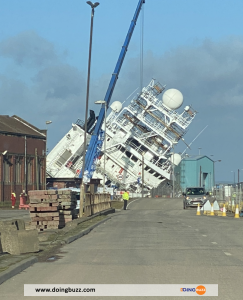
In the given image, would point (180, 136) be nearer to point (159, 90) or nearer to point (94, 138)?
point (159, 90)

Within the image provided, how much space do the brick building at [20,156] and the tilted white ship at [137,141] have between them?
1108 cm

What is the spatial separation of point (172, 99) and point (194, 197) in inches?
1368

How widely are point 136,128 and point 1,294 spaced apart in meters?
72.0

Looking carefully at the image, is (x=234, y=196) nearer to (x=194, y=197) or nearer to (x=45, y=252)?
Answer: (x=194, y=197)

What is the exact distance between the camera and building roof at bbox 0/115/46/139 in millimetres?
62891

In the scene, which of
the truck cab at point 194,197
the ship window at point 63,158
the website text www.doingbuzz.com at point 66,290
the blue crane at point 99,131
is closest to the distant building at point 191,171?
the ship window at point 63,158

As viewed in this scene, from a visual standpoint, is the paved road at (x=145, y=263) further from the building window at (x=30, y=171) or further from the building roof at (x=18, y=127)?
the building window at (x=30, y=171)

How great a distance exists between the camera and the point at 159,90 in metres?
79.4

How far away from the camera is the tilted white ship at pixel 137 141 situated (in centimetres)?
7875

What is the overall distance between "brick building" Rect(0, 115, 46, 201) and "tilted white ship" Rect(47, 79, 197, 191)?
36.3 feet

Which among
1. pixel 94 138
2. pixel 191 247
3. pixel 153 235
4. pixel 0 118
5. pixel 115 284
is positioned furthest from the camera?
pixel 0 118

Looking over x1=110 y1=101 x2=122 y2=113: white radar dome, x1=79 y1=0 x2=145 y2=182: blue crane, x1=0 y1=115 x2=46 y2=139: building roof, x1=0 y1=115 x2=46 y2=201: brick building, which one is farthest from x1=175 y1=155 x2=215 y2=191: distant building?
x1=79 y1=0 x2=145 y2=182: blue crane

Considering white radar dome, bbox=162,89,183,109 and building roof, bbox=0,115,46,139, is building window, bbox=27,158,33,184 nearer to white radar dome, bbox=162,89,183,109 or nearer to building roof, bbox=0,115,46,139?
building roof, bbox=0,115,46,139

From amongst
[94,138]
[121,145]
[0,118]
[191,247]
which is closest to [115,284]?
[191,247]
